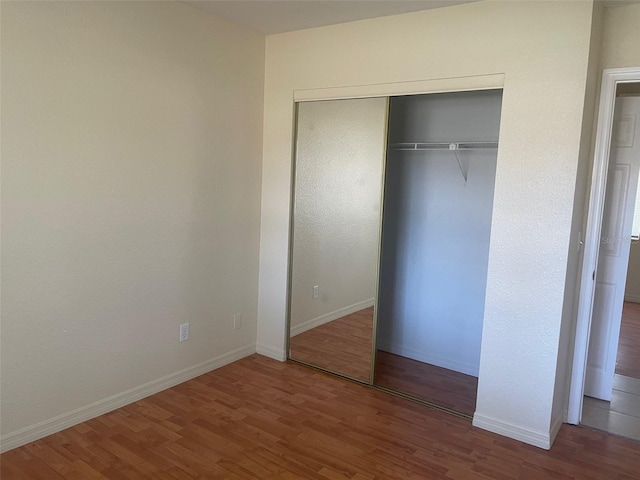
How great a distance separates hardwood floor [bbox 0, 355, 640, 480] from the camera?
8.26 feet

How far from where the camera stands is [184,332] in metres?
3.51

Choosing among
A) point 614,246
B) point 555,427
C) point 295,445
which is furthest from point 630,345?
point 295,445

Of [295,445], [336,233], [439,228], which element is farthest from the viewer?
[439,228]

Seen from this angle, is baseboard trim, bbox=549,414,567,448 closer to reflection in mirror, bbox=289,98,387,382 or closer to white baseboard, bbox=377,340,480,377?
white baseboard, bbox=377,340,480,377

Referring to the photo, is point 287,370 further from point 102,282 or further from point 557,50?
point 557,50

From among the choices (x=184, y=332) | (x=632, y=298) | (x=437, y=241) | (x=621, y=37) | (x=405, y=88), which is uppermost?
(x=621, y=37)

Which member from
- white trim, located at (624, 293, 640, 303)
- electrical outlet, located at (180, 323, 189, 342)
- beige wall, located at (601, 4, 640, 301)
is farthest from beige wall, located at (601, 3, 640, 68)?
white trim, located at (624, 293, 640, 303)

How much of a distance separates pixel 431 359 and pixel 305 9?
277 cm

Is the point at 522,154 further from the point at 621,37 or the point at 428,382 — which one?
the point at 428,382

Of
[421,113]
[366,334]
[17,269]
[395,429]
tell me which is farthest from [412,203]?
[17,269]

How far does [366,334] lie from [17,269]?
2.25 metres

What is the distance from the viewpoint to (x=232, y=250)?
379cm

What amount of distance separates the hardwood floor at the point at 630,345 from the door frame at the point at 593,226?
1300 mm

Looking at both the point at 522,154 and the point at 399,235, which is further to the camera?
the point at 399,235
